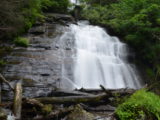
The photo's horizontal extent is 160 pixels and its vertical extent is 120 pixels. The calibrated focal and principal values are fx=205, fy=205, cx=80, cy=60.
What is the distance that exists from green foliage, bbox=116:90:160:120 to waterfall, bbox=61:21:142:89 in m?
4.37

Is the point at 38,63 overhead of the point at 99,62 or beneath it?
overhead

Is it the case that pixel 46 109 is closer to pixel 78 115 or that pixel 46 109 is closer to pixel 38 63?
pixel 78 115

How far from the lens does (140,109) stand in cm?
612

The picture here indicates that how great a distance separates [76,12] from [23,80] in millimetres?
14298

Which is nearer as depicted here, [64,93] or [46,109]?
[46,109]

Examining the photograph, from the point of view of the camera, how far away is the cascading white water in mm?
11500

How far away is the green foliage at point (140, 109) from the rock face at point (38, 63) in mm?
3699

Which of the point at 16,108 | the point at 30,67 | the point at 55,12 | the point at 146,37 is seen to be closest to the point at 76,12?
the point at 55,12

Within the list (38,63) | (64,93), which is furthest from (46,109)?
(38,63)

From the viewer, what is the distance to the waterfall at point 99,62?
11.4m

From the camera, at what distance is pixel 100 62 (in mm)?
12750

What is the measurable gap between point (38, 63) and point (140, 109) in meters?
6.05

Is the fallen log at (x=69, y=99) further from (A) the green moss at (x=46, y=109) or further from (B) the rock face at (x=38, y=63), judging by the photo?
(B) the rock face at (x=38, y=63)

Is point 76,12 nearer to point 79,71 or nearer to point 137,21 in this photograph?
point 137,21
